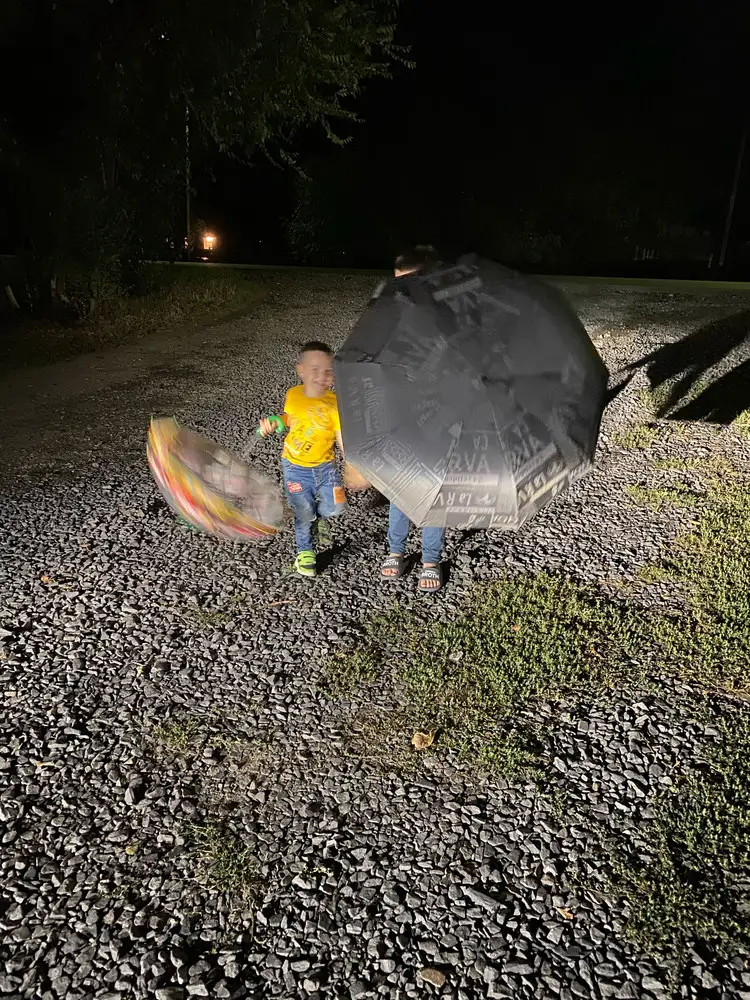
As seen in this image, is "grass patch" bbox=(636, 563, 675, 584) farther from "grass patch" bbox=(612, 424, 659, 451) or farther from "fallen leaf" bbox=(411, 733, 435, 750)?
"grass patch" bbox=(612, 424, 659, 451)

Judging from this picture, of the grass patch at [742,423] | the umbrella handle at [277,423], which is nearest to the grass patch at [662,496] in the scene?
the grass patch at [742,423]

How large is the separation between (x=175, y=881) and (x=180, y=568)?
217 centimetres

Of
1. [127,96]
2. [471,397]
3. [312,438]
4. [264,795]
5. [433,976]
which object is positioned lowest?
[264,795]

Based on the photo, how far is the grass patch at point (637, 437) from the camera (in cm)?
671

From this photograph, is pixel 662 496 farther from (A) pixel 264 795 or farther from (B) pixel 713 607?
(A) pixel 264 795

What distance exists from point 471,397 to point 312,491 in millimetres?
1333

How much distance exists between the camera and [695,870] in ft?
8.51

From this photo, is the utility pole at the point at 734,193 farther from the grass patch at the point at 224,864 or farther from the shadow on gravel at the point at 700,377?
the grass patch at the point at 224,864

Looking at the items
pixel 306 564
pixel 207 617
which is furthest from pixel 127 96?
pixel 207 617

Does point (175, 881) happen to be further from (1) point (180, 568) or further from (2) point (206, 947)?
(1) point (180, 568)

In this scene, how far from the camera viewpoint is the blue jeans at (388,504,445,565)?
13.7 feet

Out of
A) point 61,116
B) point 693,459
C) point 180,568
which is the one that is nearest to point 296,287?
point 61,116

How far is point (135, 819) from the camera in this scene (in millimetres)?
2799

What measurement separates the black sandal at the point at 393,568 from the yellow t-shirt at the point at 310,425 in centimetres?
72
